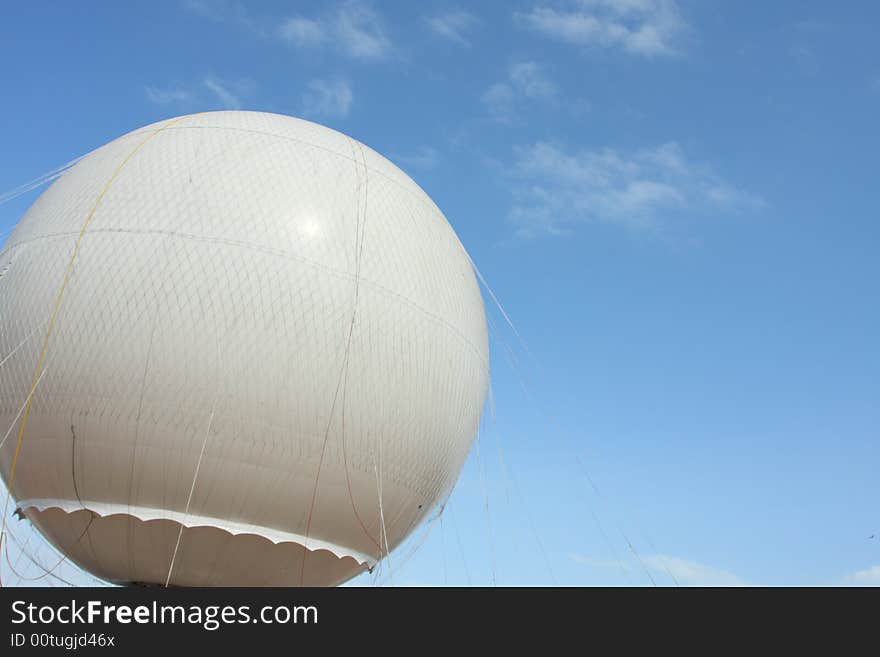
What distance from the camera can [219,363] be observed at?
11.2 meters

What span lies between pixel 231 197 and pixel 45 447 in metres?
4.60

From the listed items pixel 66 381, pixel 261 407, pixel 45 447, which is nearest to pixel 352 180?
pixel 261 407

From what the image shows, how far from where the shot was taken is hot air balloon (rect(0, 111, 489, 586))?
36.9 ft

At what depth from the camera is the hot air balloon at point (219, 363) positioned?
11234 mm

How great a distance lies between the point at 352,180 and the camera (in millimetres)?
13578
